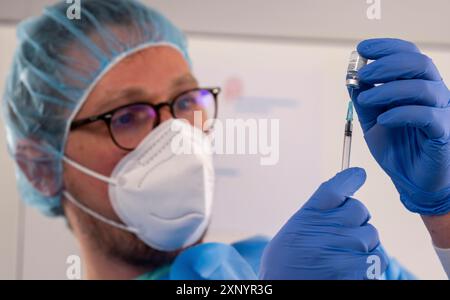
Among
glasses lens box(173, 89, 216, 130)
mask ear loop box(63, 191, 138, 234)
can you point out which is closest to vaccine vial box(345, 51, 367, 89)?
glasses lens box(173, 89, 216, 130)

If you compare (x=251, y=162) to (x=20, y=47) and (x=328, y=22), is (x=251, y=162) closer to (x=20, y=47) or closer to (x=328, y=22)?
(x=328, y=22)

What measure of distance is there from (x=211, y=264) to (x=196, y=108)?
39 cm

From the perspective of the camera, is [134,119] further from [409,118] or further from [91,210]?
[409,118]

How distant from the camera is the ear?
4.29 ft

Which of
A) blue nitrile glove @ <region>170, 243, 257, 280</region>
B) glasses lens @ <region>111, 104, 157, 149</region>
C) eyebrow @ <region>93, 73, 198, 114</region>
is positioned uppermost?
eyebrow @ <region>93, 73, 198, 114</region>

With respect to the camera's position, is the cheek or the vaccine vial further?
the cheek

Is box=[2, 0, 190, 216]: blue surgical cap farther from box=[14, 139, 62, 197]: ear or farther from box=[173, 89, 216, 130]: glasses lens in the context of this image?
box=[173, 89, 216, 130]: glasses lens

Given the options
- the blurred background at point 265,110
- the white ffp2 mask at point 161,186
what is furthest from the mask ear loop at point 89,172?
the blurred background at point 265,110

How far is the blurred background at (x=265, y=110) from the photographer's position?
1424 mm

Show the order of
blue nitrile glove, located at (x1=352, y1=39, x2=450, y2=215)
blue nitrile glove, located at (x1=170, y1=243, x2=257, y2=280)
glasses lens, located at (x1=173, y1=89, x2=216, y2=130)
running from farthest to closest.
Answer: glasses lens, located at (x1=173, y1=89, x2=216, y2=130) < blue nitrile glove, located at (x1=170, y1=243, x2=257, y2=280) < blue nitrile glove, located at (x1=352, y1=39, x2=450, y2=215)

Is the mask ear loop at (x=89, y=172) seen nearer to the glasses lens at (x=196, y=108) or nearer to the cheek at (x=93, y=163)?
the cheek at (x=93, y=163)

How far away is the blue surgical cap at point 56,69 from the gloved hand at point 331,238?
605 millimetres

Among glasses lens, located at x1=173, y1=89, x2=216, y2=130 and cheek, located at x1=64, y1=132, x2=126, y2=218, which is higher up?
glasses lens, located at x1=173, y1=89, x2=216, y2=130

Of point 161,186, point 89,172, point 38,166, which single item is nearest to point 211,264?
point 161,186
